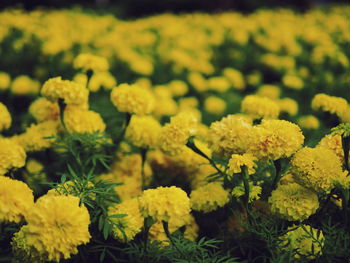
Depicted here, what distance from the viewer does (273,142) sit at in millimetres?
1284

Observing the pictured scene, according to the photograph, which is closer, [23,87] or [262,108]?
[262,108]

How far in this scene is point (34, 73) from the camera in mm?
3592

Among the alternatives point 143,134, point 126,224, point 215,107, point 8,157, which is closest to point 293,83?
Result: point 215,107

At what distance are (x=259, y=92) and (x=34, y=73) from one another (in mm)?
2164

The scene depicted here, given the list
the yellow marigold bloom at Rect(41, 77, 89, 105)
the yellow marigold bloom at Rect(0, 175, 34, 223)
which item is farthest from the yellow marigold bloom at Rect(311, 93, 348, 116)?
the yellow marigold bloom at Rect(0, 175, 34, 223)

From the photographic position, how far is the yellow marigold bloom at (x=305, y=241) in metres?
1.29

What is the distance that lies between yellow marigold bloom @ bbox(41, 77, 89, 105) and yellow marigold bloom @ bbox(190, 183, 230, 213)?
691 mm

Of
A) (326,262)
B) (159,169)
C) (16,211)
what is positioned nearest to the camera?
(16,211)

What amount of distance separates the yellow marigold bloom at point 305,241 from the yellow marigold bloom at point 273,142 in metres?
0.27

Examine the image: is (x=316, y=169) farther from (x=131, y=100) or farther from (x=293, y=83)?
(x=293, y=83)

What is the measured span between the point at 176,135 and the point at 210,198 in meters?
→ 0.30

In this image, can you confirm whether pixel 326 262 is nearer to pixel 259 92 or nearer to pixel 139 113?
pixel 139 113

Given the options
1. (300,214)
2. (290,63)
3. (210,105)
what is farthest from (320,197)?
(290,63)

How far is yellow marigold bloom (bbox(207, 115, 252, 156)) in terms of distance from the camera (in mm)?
1462
